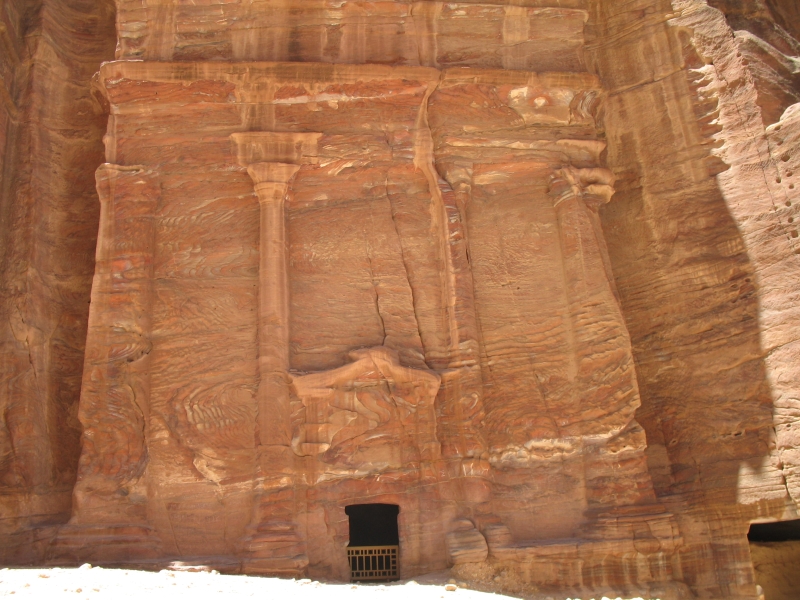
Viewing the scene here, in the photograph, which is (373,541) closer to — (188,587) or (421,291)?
(421,291)

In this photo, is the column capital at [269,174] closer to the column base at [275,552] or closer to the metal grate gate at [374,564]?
the column base at [275,552]

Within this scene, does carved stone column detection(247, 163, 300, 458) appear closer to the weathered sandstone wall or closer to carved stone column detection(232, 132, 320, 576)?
carved stone column detection(232, 132, 320, 576)

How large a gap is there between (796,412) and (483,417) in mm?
3691

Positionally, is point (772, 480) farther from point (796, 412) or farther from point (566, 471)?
point (566, 471)

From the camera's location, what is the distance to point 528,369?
34.6 feet

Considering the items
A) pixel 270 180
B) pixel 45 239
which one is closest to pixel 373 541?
pixel 270 180

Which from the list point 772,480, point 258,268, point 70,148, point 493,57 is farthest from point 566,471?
point 70,148

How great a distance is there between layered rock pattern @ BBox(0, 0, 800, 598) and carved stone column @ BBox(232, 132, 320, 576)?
0.04 metres

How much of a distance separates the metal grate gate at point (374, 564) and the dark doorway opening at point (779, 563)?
4682mm

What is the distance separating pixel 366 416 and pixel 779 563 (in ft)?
19.2

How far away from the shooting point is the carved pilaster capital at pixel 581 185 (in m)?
11.2

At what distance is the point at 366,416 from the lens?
9922 millimetres

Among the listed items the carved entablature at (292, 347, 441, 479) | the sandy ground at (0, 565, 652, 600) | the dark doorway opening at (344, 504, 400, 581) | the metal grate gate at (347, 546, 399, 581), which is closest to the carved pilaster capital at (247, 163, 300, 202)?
the carved entablature at (292, 347, 441, 479)

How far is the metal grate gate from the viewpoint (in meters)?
9.62
